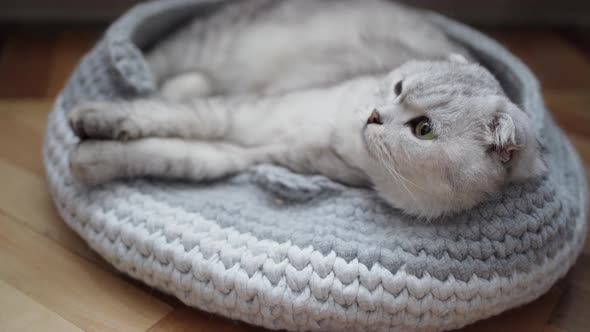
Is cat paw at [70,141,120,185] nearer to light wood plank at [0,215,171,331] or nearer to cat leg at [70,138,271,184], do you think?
cat leg at [70,138,271,184]

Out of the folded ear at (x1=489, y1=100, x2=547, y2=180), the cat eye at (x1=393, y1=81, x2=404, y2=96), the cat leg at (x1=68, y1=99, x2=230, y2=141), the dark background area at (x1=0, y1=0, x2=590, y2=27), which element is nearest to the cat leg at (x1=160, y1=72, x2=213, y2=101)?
the cat leg at (x1=68, y1=99, x2=230, y2=141)

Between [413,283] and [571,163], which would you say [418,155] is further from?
[571,163]

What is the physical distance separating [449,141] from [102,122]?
2.32 ft

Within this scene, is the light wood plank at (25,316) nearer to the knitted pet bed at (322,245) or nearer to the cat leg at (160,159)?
the knitted pet bed at (322,245)

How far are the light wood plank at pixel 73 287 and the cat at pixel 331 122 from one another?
18 centimetres

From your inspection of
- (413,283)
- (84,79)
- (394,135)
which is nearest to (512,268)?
(413,283)

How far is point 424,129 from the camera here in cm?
102

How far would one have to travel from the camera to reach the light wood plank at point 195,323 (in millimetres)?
1028

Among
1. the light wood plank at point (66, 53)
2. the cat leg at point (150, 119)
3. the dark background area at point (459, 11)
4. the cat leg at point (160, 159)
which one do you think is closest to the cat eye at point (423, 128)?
the cat leg at point (160, 159)

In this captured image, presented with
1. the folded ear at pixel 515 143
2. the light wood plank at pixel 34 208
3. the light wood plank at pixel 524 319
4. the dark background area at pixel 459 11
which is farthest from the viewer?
the dark background area at pixel 459 11

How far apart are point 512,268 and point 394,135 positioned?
332mm

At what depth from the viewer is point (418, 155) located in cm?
99

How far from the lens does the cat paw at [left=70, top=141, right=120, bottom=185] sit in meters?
1.12

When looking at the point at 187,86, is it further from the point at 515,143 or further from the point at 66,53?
the point at 515,143
